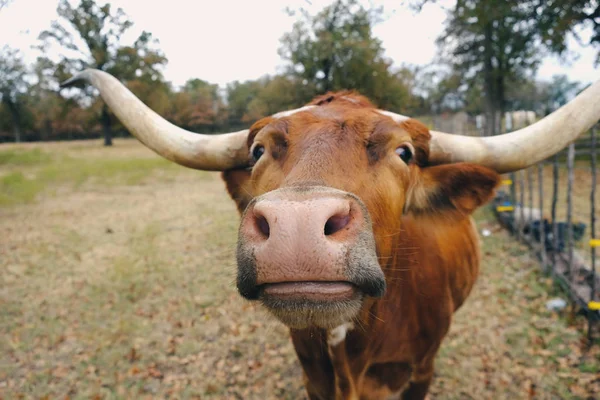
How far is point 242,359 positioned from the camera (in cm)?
466

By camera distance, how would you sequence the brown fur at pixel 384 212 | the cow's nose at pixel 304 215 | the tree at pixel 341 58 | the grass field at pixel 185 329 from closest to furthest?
the cow's nose at pixel 304 215 → the brown fur at pixel 384 212 → the grass field at pixel 185 329 → the tree at pixel 341 58

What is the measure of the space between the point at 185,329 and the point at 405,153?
4.38m

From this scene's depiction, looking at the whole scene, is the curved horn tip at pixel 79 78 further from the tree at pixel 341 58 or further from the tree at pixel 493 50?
the tree at pixel 493 50

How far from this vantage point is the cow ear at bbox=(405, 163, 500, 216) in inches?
94.3

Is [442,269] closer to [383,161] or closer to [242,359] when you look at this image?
[383,161]

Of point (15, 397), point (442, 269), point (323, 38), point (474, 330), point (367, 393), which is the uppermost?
point (323, 38)

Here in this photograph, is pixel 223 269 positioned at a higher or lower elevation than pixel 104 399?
higher

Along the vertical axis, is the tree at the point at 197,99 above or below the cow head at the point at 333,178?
above

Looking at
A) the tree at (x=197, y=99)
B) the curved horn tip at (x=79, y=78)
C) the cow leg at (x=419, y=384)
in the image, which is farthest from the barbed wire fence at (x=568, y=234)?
the tree at (x=197, y=99)

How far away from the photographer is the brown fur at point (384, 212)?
76.3 inches

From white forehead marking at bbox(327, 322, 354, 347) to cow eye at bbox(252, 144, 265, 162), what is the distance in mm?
1168

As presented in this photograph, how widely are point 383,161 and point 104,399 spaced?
410cm

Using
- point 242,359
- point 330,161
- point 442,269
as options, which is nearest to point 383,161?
point 330,161

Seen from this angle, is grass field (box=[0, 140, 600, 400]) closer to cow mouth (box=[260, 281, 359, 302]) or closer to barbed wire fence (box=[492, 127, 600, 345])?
barbed wire fence (box=[492, 127, 600, 345])
